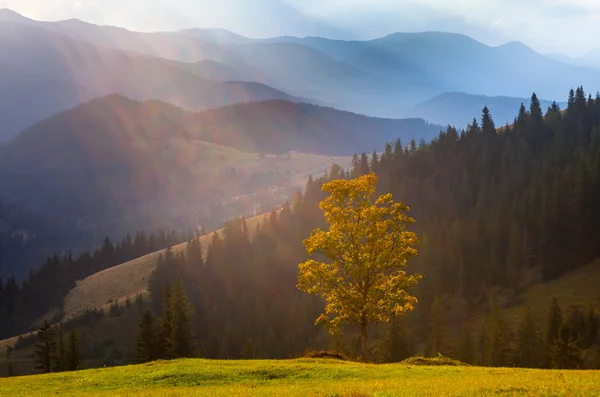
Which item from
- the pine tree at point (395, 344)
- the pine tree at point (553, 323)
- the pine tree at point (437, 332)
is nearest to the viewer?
the pine tree at point (395, 344)

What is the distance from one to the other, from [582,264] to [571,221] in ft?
43.5

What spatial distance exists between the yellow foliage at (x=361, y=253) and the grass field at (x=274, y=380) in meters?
7.55

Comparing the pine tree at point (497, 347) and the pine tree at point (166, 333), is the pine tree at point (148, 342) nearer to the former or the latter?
the pine tree at point (166, 333)

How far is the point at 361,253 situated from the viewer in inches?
1871

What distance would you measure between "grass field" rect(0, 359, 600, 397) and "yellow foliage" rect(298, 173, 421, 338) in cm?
755

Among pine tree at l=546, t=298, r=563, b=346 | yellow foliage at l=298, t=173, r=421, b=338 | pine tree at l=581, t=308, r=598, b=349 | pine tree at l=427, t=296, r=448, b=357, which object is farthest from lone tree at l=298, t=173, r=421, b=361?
pine tree at l=581, t=308, r=598, b=349

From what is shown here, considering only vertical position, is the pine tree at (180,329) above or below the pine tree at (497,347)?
above

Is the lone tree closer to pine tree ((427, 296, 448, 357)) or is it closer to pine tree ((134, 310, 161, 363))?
pine tree ((134, 310, 161, 363))

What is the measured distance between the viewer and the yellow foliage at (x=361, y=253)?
4688 cm

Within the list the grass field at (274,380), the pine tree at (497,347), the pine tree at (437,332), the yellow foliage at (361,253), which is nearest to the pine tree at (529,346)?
the pine tree at (497,347)

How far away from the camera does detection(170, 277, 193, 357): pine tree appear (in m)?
83.9

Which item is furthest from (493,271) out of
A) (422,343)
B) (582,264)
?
(422,343)

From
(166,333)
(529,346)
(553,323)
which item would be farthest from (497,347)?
(166,333)

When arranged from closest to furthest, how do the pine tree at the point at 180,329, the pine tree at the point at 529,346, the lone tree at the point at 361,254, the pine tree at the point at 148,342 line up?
1. the lone tree at the point at 361,254
2. the pine tree at the point at 148,342
3. the pine tree at the point at 180,329
4. the pine tree at the point at 529,346
